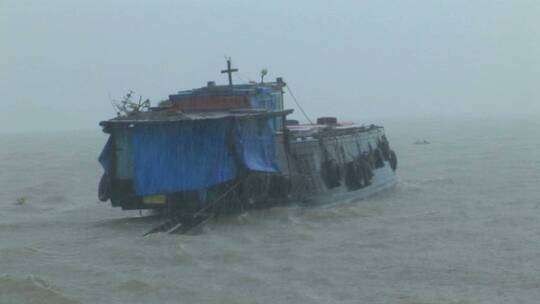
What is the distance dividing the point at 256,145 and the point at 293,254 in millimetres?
4208

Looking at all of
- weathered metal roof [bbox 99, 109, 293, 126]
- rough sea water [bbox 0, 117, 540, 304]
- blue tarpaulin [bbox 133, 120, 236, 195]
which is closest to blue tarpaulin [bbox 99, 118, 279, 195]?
blue tarpaulin [bbox 133, 120, 236, 195]

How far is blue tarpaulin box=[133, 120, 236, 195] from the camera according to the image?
62.4ft

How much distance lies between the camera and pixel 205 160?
749 inches

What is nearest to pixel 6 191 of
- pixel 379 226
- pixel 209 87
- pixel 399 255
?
pixel 209 87

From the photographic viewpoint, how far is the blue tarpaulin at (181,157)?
1902cm

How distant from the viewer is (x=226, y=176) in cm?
1903

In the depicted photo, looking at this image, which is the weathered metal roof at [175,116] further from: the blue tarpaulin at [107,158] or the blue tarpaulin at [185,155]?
the blue tarpaulin at [107,158]

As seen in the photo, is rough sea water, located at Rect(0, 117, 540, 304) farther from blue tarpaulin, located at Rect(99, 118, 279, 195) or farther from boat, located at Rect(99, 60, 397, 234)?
blue tarpaulin, located at Rect(99, 118, 279, 195)

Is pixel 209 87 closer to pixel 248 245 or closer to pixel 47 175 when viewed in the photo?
pixel 248 245

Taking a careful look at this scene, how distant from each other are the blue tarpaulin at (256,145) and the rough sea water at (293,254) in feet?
4.08

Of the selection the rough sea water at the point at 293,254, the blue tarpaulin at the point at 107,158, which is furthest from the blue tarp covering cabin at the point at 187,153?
the rough sea water at the point at 293,254

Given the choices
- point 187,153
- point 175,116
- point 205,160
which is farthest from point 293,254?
point 175,116

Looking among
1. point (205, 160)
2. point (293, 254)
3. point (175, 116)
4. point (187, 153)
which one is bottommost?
point (293, 254)

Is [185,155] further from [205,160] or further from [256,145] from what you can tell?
[256,145]
